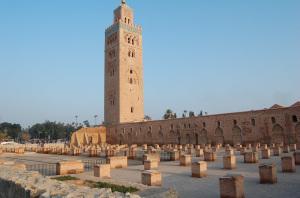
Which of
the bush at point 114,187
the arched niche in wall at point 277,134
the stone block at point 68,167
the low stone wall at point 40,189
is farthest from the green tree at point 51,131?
the low stone wall at point 40,189

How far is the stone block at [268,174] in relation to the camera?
865cm

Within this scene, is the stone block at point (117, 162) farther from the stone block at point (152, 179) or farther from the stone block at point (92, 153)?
the stone block at point (92, 153)

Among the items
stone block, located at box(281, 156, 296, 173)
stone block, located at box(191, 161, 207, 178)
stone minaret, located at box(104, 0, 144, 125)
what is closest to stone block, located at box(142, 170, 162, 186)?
stone block, located at box(191, 161, 207, 178)

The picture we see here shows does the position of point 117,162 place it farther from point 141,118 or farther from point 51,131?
point 51,131

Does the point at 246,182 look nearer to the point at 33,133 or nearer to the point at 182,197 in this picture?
the point at 182,197

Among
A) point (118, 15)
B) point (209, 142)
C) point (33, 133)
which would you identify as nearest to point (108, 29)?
point (118, 15)

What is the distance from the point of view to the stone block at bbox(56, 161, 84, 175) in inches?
482

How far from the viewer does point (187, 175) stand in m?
11.0

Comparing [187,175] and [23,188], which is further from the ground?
[23,188]

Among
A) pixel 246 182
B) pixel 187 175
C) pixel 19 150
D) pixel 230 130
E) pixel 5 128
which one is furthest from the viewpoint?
pixel 5 128

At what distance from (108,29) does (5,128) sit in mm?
58237

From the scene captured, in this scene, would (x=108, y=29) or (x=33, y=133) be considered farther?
(x=33, y=133)

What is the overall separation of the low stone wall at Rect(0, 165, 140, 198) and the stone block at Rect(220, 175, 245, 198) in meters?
3.84

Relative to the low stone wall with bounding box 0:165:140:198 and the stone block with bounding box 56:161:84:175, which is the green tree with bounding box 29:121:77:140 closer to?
the stone block with bounding box 56:161:84:175
